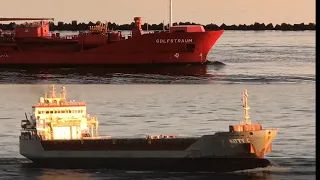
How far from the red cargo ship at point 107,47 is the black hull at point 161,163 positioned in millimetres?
27323

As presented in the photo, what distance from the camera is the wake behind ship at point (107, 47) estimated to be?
187 feet

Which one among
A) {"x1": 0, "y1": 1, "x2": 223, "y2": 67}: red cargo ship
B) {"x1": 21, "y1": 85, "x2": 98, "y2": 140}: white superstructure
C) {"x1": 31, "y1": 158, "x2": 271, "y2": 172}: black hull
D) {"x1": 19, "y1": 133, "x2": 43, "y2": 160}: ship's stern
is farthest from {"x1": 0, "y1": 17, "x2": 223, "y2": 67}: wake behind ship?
{"x1": 31, "y1": 158, "x2": 271, "y2": 172}: black hull

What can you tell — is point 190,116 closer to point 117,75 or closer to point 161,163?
point 117,75

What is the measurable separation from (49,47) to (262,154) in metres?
35.2

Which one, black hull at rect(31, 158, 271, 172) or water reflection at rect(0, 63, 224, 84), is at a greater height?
water reflection at rect(0, 63, 224, 84)

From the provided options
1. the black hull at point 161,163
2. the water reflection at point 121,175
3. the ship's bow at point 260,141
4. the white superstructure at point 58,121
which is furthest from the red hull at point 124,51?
the ship's bow at point 260,141

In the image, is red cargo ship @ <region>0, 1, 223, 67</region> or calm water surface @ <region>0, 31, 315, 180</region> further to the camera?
red cargo ship @ <region>0, 1, 223, 67</region>

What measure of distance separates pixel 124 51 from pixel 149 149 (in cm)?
2964

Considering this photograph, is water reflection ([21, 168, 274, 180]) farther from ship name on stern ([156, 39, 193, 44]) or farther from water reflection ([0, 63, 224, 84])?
ship name on stern ([156, 39, 193, 44])

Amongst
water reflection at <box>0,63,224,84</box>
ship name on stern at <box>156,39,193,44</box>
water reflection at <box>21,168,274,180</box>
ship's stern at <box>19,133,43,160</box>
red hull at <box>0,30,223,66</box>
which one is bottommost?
water reflection at <box>21,168,274,180</box>

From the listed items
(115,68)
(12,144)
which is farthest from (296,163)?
(115,68)

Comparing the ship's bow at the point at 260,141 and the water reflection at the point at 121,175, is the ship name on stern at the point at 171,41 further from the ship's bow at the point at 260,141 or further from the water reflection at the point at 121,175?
the ship's bow at the point at 260,141

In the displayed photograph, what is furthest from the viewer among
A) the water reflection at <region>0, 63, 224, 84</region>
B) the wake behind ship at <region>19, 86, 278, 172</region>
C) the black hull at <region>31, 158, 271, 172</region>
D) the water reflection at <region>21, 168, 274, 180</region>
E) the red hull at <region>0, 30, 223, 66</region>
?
the red hull at <region>0, 30, 223, 66</region>

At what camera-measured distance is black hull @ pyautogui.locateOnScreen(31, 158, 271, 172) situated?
89.8 feet
